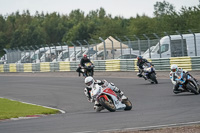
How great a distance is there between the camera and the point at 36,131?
1016 centimetres

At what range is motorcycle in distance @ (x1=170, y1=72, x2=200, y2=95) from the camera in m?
16.5

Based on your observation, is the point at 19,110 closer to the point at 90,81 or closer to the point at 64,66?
the point at 90,81

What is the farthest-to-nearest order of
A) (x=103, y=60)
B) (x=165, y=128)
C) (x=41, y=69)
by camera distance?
(x=41, y=69), (x=103, y=60), (x=165, y=128)

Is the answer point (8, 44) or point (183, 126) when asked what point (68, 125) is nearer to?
point (183, 126)

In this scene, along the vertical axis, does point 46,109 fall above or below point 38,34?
below

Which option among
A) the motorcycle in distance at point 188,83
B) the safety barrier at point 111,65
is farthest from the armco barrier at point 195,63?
the motorcycle in distance at point 188,83

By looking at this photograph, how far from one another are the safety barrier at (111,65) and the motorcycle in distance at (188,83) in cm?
1026

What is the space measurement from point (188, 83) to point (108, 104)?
4.33 m

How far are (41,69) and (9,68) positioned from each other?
6.82m

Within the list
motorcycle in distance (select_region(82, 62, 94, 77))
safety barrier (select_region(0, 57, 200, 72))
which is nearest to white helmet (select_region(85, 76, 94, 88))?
safety barrier (select_region(0, 57, 200, 72))

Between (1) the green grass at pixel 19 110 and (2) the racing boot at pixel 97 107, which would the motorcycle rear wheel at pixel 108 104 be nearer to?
(2) the racing boot at pixel 97 107

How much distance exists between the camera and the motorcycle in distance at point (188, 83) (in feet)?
54.1

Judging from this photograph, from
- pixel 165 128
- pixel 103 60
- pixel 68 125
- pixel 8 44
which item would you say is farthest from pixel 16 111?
pixel 8 44

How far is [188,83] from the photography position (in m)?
16.5
